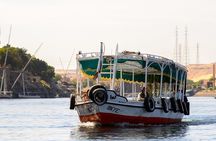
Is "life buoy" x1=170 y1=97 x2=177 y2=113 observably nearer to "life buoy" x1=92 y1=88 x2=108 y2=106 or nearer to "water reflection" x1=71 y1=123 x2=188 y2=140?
"water reflection" x1=71 y1=123 x2=188 y2=140

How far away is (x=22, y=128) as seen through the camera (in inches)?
2771

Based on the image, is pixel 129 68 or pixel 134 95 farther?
pixel 134 95

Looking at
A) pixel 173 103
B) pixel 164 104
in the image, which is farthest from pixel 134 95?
pixel 164 104

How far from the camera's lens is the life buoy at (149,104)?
67750mm

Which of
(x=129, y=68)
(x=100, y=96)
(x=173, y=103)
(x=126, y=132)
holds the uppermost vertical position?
(x=129, y=68)

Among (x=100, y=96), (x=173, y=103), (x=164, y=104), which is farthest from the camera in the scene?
(x=173, y=103)

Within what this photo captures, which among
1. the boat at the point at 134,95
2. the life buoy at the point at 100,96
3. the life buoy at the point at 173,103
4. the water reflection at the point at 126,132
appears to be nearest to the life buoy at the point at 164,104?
the boat at the point at 134,95

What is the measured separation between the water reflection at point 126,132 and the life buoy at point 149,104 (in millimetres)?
1489

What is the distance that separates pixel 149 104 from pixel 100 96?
5.08m

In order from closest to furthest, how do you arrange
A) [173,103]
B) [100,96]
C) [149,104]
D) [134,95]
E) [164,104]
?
[100,96]
[149,104]
[164,104]
[173,103]
[134,95]

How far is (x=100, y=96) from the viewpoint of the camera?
64812 millimetres

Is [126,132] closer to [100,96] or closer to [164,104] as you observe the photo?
[100,96]

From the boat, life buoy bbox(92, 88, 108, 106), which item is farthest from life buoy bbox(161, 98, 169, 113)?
life buoy bbox(92, 88, 108, 106)

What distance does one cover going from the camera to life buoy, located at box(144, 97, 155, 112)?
67.8m
